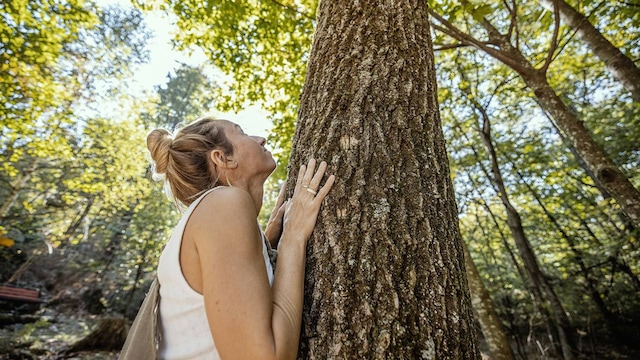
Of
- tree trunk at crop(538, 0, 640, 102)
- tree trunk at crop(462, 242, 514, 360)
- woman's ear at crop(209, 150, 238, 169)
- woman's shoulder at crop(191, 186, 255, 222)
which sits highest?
tree trunk at crop(538, 0, 640, 102)

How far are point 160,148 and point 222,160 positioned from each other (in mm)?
426

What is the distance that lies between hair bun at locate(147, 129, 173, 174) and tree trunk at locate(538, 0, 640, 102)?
496 cm

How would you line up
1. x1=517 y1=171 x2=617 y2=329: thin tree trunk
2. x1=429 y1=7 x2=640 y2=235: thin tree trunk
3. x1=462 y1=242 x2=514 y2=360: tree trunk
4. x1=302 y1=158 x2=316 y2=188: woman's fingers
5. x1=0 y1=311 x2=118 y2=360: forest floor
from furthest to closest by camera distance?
x1=517 y1=171 x2=617 y2=329: thin tree trunk, x1=0 y1=311 x2=118 y2=360: forest floor, x1=462 y1=242 x2=514 y2=360: tree trunk, x1=429 y1=7 x2=640 y2=235: thin tree trunk, x1=302 y1=158 x2=316 y2=188: woman's fingers

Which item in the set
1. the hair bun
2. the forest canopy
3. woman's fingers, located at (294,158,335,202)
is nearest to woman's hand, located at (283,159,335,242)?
woman's fingers, located at (294,158,335,202)

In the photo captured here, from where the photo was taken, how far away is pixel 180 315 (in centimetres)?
122

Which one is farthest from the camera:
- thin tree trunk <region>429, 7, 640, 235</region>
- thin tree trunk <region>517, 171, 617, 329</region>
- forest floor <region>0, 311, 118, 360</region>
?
thin tree trunk <region>517, 171, 617, 329</region>

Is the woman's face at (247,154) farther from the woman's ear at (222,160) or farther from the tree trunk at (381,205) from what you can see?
the tree trunk at (381,205)

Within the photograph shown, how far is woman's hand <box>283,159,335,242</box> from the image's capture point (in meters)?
1.32

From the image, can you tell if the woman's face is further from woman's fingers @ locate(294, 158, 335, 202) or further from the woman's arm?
the woman's arm

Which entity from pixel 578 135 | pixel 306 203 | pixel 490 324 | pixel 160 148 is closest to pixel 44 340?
pixel 160 148

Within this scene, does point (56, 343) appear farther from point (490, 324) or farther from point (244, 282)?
point (244, 282)

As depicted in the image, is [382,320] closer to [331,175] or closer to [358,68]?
[331,175]

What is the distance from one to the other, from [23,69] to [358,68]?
436 inches

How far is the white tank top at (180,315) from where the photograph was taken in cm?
116
